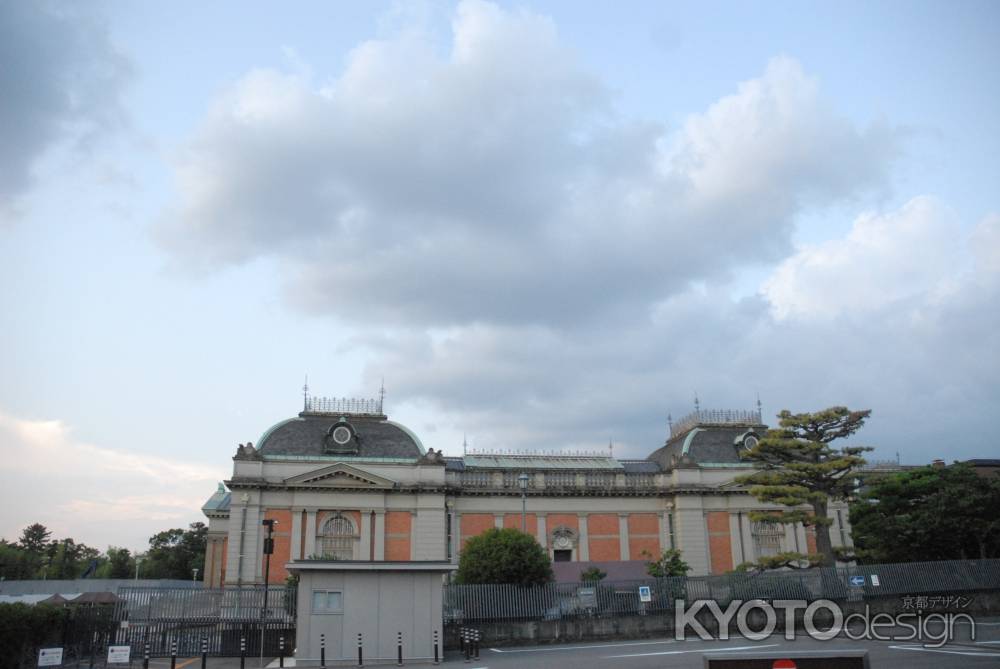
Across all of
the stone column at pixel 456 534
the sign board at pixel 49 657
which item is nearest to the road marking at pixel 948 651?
the sign board at pixel 49 657

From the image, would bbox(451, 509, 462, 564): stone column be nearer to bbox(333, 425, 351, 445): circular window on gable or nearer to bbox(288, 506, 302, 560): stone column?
bbox(333, 425, 351, 445): circular window on gable

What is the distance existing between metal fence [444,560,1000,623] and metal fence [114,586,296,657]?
6.37m

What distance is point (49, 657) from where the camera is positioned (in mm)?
20156

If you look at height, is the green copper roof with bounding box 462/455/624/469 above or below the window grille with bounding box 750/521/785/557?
above

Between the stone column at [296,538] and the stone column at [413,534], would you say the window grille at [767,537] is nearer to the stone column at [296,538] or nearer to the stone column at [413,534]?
the stone column at [413,534]

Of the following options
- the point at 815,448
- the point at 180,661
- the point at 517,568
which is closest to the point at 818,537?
the point at 815,448

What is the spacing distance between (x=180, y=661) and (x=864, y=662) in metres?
23.5

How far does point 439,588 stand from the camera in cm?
2516

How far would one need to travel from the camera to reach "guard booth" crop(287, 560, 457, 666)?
23844 mm

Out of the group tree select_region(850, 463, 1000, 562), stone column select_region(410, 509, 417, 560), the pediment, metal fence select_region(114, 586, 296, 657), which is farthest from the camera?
stone column select_region(410, 509, 417, 560)

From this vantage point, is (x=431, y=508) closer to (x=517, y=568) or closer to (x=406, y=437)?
(x=406, y=437)

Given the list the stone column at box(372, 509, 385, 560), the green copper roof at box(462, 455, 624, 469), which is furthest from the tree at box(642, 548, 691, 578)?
the stone column at box(372, 509, 385, 560)

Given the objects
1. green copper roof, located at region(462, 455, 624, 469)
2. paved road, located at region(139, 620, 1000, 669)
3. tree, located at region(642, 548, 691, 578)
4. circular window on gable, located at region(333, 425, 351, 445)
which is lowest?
paved road, located at region(139, 620, 1000, 669)

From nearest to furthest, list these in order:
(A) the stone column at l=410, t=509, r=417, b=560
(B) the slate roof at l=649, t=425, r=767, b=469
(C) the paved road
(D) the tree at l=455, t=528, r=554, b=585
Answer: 1. (C) the paved road
2. (D) the tree at l=455, t=528, r=554, b=585
3. (A) the stone column at l=410, t=509, r=417, b=560
4. (B) the slate roof at l=649, t=425, r=767, b=469
